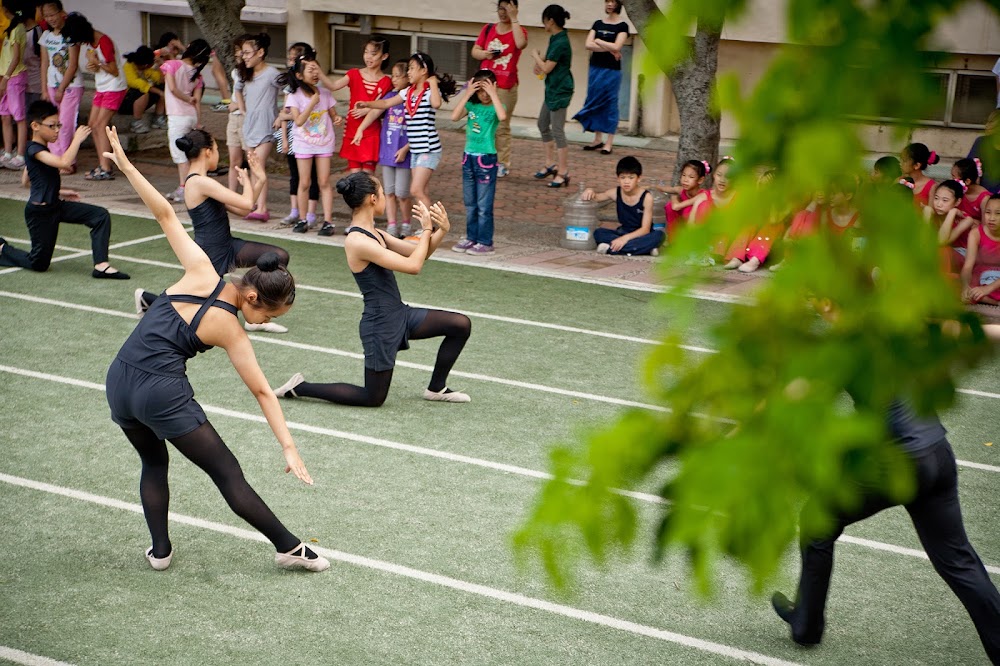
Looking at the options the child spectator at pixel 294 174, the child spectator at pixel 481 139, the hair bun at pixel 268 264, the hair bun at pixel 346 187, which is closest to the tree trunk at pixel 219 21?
the child spectator at pixel 294 174

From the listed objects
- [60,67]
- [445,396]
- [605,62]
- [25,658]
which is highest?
[605,62]

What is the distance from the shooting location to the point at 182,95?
16.1 metres

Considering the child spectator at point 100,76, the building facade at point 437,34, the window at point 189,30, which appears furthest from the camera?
the window at point 189,30

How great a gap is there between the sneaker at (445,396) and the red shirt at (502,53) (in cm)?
961

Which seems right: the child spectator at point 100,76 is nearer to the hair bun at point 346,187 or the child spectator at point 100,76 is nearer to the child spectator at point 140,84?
the child spectator at point 140,84

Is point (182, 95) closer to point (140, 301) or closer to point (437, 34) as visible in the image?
point (140, 301)

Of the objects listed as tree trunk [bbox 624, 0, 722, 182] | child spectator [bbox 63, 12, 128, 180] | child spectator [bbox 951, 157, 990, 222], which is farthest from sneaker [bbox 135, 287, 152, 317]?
child spectator [bbox 951, 157, 990, 222]

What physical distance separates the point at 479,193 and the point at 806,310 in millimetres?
12193

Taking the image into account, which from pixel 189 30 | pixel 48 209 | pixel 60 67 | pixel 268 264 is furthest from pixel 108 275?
pixel 189 30

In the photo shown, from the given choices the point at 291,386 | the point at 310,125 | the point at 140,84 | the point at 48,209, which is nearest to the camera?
the point at 291,386

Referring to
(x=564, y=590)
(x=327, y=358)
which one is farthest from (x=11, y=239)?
(x=564, y=590)

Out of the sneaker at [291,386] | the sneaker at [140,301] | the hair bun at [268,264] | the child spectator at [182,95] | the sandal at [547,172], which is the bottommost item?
the sneaker at [291,386]

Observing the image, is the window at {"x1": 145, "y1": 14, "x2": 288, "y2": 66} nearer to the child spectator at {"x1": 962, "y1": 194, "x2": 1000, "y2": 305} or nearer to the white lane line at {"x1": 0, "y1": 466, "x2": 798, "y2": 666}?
the child spectator at {"x1": 962, "y1": 194, "x2": 1000, "y2": 305}

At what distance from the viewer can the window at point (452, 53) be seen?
24.6 m
